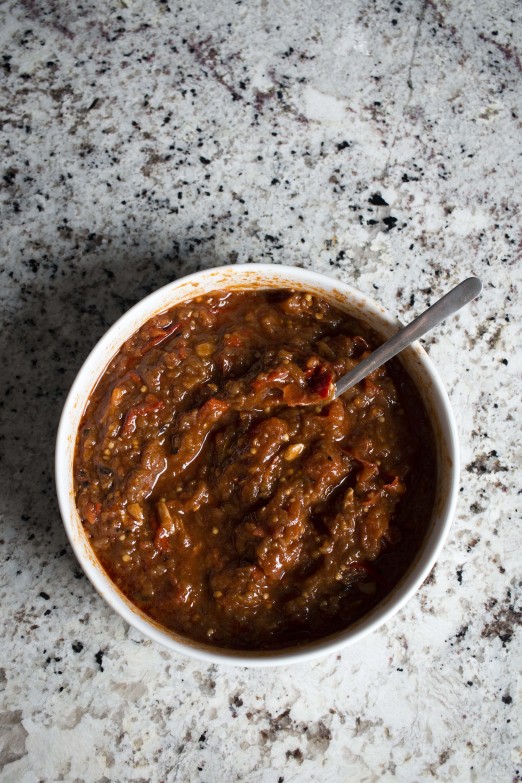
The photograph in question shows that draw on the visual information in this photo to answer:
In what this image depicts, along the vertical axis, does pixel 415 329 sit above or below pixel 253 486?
above

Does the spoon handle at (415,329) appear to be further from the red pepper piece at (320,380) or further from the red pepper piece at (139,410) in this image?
the red pepper piece at (139,410)

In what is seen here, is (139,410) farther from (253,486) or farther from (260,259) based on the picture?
(260,259)

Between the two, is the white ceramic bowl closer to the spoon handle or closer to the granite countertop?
the spoon handle

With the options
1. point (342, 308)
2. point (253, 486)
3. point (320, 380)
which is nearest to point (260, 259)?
point (342, 308)

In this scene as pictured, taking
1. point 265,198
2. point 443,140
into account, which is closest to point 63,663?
point 265,198

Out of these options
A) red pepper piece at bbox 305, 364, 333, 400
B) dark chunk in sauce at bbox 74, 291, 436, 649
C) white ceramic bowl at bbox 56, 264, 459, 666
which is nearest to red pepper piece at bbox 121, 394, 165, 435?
dark chunk in sauce at bbox 74, 291, 436, 649
